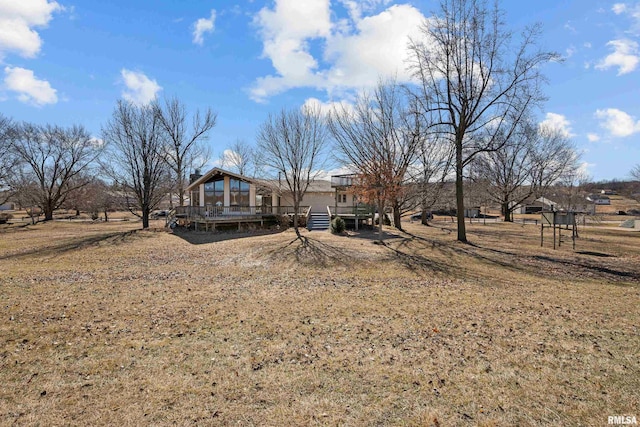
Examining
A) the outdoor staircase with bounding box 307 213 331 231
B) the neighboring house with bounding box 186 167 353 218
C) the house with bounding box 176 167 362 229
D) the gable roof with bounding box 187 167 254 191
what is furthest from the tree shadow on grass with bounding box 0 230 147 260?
the outdoor staircase with bounding box 307 213 331 231

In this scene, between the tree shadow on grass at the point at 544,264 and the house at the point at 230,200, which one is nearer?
the tree shadow on grass at the point at 544,264

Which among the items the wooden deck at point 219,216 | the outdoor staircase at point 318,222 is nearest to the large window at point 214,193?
the wooden deck at point 219,216

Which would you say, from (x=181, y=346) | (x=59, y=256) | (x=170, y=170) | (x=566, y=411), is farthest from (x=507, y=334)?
(x=170, y=170)

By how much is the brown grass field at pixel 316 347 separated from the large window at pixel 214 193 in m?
16.2

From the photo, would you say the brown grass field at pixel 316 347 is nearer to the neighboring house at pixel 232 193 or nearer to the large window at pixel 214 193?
the neighboring house at pixel 232 193

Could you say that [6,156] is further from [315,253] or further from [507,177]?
[507,177]

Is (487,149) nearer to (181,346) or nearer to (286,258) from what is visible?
(286,258)

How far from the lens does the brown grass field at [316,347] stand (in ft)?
11.0

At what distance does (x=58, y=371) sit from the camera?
4141mm

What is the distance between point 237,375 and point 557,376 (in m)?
4.08

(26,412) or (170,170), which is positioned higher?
(170,170)

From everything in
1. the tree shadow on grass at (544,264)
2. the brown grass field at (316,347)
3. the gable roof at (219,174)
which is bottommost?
the tree shadow on grass at (544,264)

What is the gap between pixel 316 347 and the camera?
489 cm

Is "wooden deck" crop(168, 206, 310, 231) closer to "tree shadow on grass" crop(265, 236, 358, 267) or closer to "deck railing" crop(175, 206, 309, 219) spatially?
"deck railing" crop(175, 206, 309, 219)
